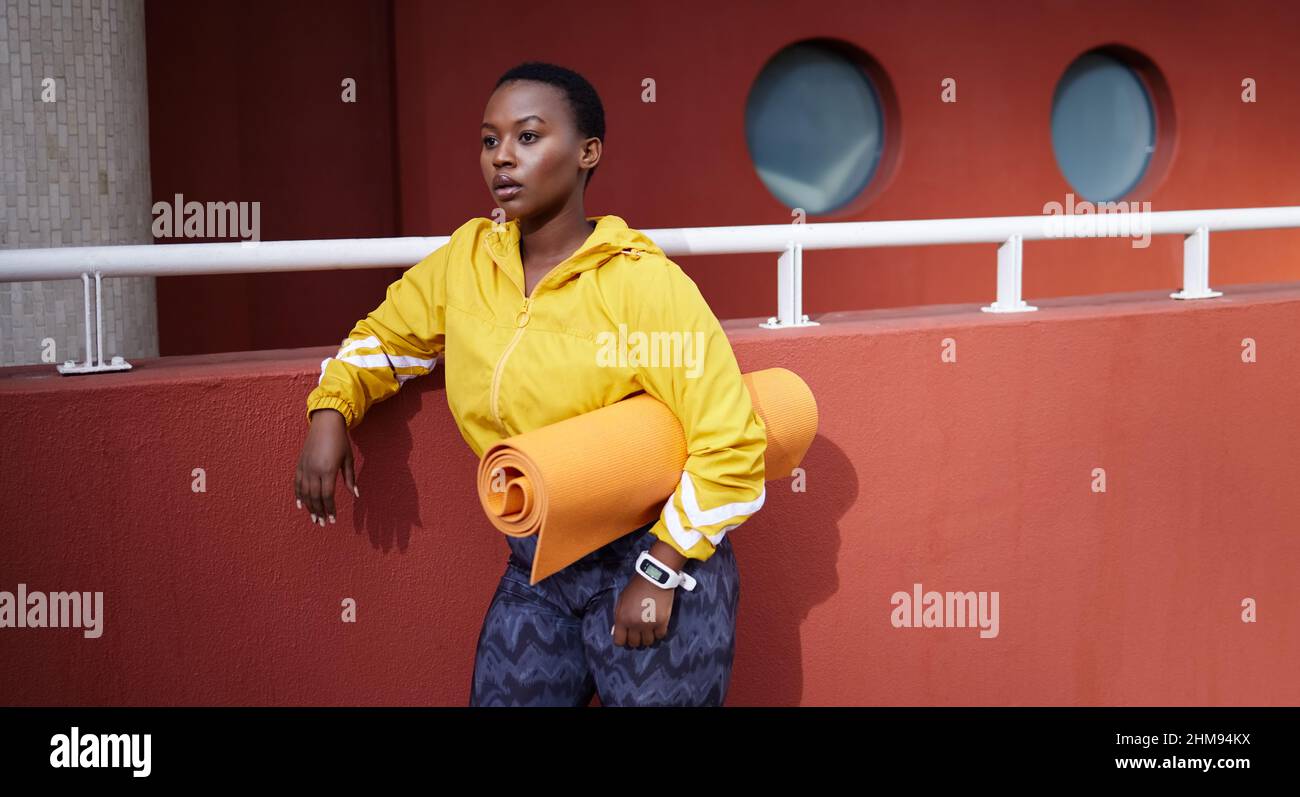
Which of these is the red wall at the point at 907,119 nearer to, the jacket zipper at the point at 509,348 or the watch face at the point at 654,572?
the jacket zipper at the point at 509,348

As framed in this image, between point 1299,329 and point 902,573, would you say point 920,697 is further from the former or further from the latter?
point 1299,329

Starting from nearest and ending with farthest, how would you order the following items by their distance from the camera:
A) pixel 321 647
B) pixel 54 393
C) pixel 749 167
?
pixel 54 393 < pixel 321 647 < pixel 749 167

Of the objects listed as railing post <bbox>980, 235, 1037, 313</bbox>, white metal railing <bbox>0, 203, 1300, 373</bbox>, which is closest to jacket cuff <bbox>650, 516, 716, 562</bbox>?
white metal railing <bbox>0, 203, 1300, 373</bbox>

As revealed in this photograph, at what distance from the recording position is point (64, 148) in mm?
3871

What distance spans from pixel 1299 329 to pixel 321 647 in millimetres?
2846

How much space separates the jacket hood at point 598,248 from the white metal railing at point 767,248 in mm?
449

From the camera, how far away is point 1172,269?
24.9ft

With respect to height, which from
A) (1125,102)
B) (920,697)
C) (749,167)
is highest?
(1125,102)

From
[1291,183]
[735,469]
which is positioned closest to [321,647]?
[735,469]

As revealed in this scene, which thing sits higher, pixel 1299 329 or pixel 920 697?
pixel 1299 329

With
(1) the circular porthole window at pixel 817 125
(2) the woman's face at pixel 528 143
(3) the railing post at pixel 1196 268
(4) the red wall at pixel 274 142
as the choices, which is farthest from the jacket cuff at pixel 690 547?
(1) the circular porthole window at pixel 817 125

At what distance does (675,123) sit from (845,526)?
3.20 meters

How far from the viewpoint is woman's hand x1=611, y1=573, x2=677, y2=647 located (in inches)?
85.7

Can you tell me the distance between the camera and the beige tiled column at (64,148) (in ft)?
12.3
